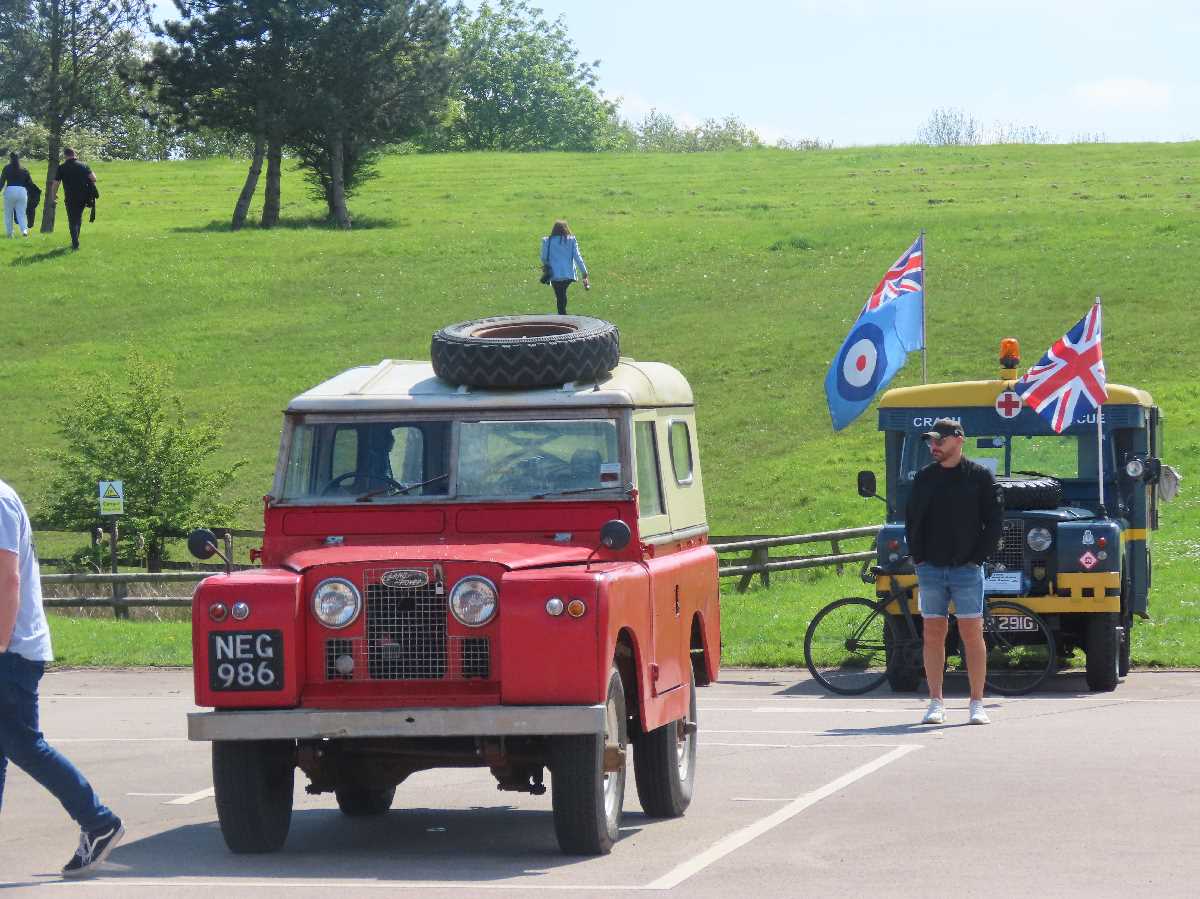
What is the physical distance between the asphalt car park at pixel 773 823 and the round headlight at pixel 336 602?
1063 millimetres

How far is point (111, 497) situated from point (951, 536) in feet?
49.0

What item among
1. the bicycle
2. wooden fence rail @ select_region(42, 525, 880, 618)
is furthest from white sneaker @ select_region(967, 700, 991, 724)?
wooden fence rail @ select_region(42, 525, 880, 618)

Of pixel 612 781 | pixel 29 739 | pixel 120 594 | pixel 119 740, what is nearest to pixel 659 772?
pixel 612 781

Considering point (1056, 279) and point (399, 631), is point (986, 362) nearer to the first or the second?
point (1056, 279)

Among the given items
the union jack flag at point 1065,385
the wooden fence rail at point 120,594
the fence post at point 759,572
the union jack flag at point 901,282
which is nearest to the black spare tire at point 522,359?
the union jack flag at point 1065,385

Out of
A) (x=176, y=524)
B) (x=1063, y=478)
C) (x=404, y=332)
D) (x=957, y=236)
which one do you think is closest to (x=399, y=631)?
(x=1063, y=478)

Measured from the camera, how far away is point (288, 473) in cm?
988

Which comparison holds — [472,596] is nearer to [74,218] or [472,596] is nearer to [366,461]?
[366,461]

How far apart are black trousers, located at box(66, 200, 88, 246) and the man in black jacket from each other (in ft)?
130

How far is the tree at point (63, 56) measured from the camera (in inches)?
2370

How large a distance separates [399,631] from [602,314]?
121ft

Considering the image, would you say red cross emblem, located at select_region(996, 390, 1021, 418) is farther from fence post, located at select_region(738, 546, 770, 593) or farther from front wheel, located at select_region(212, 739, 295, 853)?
front wheel, located at select_region(212, 739, 295, 853)

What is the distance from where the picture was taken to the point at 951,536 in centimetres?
1344

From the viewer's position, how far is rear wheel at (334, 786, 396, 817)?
33.5ft
